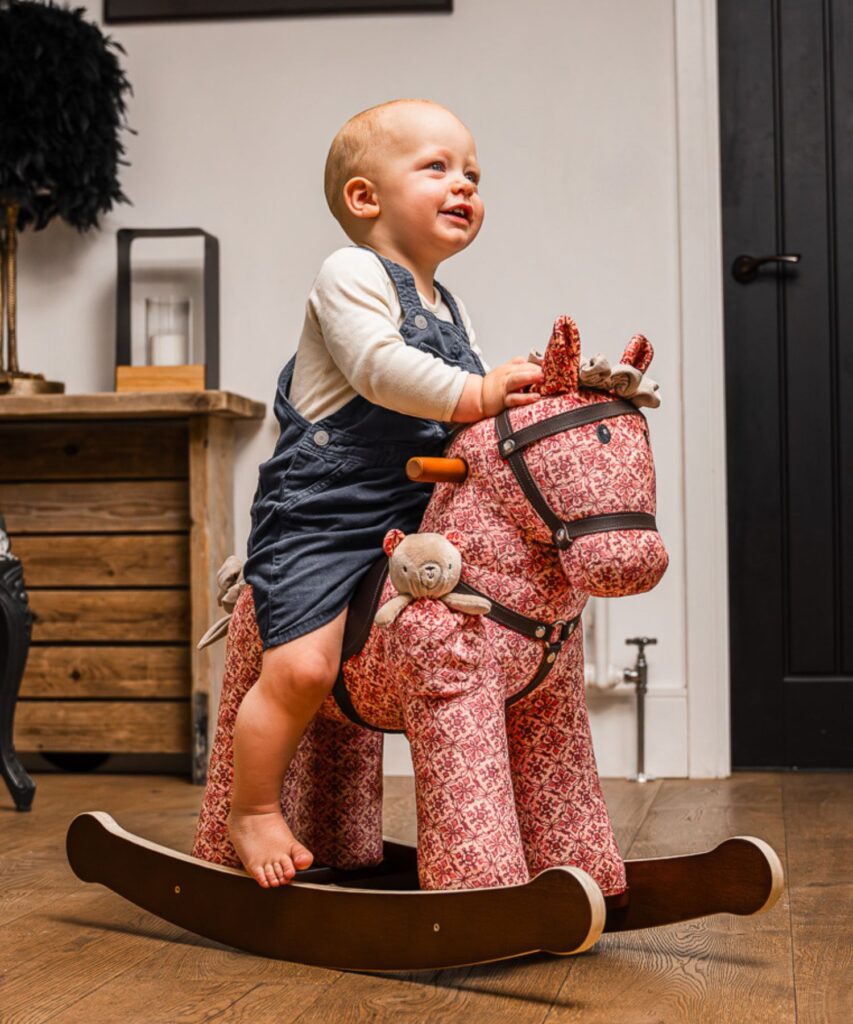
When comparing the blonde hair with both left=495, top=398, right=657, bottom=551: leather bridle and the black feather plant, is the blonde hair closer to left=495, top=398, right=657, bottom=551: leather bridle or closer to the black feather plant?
left=495, top=398, right=657, bottom=551: leather bridle

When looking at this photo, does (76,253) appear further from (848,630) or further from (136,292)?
(848,630)

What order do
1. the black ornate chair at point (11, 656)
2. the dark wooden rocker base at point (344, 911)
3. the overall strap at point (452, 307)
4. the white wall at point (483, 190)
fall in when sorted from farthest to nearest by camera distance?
1. the white wall at point (483, 190)
2. the black ornate chair at point (11, 656)
3. the overall strap at point (452, 307)
4. the dark wooden rocker base at point (344, 911)

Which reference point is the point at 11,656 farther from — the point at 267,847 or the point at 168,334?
the point at 267,847

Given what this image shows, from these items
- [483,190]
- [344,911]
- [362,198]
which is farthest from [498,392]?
[483,190]

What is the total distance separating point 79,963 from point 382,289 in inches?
27.8

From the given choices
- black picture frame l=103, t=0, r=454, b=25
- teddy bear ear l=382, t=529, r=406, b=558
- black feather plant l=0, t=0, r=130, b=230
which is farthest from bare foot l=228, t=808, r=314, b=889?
black picture frame l=103, t=0, r=454, b=25

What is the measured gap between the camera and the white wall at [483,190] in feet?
7.52

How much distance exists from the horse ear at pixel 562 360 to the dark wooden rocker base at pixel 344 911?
421mm

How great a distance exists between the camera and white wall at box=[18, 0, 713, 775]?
2.29 m

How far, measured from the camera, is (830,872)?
59.4 inches

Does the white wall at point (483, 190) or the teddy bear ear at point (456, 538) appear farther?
the white wall at point (483, 190)

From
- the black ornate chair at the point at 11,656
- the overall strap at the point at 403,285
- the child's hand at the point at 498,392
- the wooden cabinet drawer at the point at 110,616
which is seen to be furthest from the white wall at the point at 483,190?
the child's hand at the point at 498,392

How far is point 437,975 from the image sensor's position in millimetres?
1123

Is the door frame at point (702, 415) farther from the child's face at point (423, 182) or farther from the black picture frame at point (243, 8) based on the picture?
the child's face at point (423, 182)
